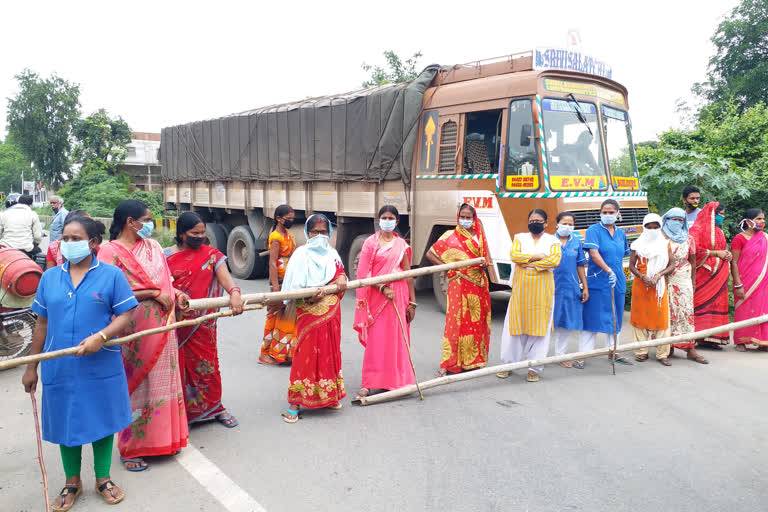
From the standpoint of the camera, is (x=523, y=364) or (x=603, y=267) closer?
(x=523, y=364)

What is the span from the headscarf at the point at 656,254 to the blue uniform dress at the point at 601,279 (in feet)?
0.71

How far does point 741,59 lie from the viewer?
2606 centimetres

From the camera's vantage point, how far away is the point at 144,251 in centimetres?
331

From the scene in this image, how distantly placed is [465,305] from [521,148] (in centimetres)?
270

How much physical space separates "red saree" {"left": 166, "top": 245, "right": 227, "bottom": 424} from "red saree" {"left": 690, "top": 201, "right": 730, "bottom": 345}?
500 centimetres

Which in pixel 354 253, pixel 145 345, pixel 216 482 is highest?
pixel 354 253

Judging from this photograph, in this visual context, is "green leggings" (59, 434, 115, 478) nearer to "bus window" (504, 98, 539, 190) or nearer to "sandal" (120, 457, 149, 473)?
"sandal" (120, 457, 149, 473)

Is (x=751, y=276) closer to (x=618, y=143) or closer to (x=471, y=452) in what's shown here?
(x=618, y=143)

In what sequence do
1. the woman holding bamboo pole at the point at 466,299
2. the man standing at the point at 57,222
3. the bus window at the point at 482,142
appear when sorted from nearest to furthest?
the woman holding bamboo pole at the point at 466,299 < the bus window at the point at 482,142 < the man standing at the point at 57,222

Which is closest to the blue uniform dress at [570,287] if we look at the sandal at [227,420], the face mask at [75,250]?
the sandal at [227,420]

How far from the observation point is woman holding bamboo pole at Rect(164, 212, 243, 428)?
3721 millimetres

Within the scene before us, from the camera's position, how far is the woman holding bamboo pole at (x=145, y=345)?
3.25 metres

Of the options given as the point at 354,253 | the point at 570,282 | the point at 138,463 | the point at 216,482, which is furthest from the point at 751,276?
the point at 138,463

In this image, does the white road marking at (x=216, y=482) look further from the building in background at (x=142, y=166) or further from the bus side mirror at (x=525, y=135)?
the building in background at (x=142, y=166)
